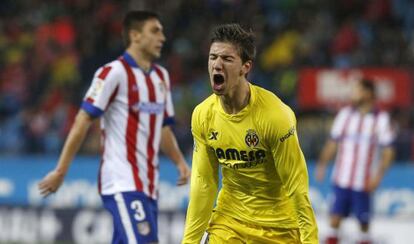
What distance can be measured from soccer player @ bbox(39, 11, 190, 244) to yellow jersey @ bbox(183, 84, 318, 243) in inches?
43.3

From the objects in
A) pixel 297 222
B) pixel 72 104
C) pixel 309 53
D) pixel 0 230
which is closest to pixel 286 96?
pixel 309 53

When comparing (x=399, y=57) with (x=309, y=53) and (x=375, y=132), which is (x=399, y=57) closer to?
(x=309, y=53)

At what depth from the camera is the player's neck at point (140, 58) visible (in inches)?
282

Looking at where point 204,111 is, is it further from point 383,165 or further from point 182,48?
point 182,48

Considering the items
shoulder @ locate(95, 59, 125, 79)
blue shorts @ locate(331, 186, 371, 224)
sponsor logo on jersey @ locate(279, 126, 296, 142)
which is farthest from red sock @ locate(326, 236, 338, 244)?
sponsor logo on jersey @ locate(279, 126, 296, 142)

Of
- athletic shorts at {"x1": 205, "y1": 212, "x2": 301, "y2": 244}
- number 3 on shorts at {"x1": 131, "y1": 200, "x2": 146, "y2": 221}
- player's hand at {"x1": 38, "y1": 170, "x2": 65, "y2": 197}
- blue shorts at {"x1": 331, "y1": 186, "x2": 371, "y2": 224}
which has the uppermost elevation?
player's hand at {"x1": 38, "y1": 170, "x2": 65, "y2": 197}

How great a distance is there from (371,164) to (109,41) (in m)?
6.89

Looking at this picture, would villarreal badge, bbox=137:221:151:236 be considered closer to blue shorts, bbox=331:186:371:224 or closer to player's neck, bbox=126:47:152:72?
player's neck, bbox=126:47:152:72

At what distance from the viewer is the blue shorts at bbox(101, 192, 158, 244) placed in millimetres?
6777

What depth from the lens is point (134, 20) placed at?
7.29 m

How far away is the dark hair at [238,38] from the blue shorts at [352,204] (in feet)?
19.3

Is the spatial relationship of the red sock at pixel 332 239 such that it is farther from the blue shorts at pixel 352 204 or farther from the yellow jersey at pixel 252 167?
the yellow jersey at pixel 252 167

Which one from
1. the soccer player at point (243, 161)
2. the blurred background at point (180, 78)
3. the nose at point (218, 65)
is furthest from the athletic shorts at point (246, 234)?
the blurred background at point (180, 78)

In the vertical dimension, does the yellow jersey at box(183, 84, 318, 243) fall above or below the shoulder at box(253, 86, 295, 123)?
below
